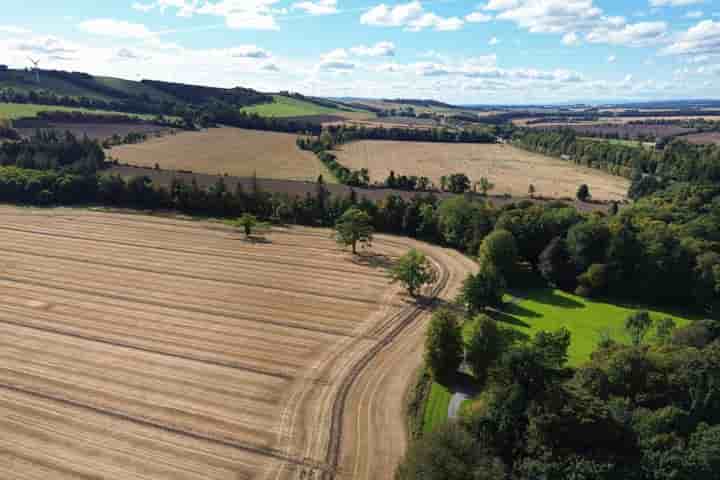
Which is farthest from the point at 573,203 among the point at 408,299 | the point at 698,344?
the point at 698,344

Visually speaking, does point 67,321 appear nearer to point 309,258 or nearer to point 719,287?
point 309,258

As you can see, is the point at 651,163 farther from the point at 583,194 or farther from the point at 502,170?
the point at 583,194

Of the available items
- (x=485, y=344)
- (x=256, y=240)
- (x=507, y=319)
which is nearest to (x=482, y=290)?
(x=507, y=319)

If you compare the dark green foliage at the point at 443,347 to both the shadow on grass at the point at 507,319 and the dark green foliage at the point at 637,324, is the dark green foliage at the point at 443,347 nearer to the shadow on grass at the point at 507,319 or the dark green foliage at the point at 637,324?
the shadow on grass at the point at 507,319

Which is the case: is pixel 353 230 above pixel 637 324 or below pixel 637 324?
above

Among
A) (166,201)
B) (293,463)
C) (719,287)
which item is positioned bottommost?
(293,463)

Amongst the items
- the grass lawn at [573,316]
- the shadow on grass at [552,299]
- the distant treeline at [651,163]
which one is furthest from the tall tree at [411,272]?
the distant treeline at [651,163]

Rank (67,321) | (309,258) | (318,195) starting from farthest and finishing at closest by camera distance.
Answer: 1. (318,195)
2. (309,258)
3. (67,321)
